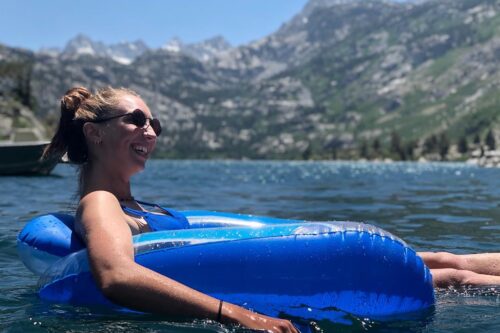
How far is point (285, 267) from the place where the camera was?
525 centimetres

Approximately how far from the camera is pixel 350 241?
532cm

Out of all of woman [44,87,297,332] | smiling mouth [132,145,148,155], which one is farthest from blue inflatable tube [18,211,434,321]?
smiling mouth [132,145,148,155]

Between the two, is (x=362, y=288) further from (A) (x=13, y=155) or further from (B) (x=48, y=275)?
(A) (x=13, y=155)

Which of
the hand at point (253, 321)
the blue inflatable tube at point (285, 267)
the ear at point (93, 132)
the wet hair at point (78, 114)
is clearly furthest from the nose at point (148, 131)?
the hand at point (253, 321)

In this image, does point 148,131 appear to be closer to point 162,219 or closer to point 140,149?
point 140,149

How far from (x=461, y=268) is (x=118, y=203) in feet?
15.2

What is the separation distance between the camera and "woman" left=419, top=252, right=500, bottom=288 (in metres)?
7.02

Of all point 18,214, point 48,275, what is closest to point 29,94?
point 18,214

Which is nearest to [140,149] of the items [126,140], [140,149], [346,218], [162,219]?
[140,149]

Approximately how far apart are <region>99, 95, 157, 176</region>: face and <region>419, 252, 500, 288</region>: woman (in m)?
4.03

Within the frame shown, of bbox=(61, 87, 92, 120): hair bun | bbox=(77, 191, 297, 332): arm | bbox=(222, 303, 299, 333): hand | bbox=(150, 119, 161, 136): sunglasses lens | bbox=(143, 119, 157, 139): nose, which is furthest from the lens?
bbox=(150, 119, 161, 136): sunglasses lens

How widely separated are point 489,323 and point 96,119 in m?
4.47

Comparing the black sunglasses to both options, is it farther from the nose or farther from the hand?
the hand

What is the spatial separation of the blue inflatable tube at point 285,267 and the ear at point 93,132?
109 centimetres
